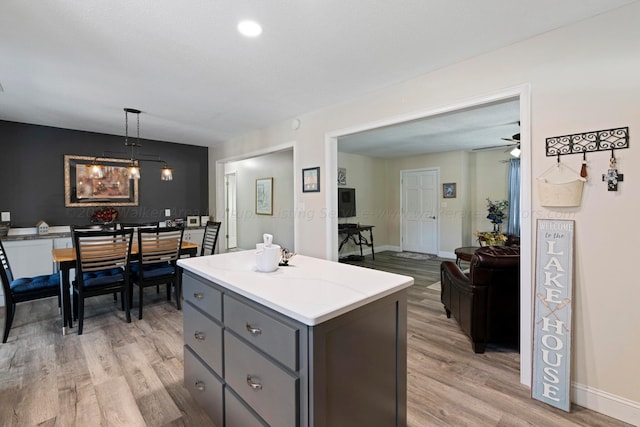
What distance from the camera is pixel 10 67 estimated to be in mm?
2566

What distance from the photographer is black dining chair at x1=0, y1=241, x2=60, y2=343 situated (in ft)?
9.22

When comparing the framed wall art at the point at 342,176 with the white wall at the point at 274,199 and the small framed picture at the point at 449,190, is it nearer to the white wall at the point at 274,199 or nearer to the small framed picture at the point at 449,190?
the white wall at the point at 274,199

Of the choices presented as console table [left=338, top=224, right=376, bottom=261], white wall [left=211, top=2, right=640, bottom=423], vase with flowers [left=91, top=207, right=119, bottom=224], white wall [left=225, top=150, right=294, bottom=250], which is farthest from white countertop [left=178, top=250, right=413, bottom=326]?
console table [left=338, top=224, right=376, bottom=261]

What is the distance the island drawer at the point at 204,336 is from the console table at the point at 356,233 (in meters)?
4.46

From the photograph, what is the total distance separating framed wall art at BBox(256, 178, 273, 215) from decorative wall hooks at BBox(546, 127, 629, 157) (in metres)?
5.35

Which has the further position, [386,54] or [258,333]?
[386,54]

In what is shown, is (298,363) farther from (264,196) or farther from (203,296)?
(264,196)

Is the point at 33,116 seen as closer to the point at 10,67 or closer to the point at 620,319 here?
the point at 10,67

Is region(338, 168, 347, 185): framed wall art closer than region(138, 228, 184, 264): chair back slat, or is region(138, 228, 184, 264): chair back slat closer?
region(138, 228, 184, 264): chair back slat

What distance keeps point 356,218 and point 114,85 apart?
17.8ft

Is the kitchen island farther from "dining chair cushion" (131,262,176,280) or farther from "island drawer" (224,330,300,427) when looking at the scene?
"dining chair cushion" (131,262,176,280)

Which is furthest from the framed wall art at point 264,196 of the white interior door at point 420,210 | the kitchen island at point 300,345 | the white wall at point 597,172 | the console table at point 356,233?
the white wall at point 597,172

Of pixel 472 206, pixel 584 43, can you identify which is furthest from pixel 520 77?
pixel 472 206

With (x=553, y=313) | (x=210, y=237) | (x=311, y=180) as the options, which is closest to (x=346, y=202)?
(x=311, y=180)
